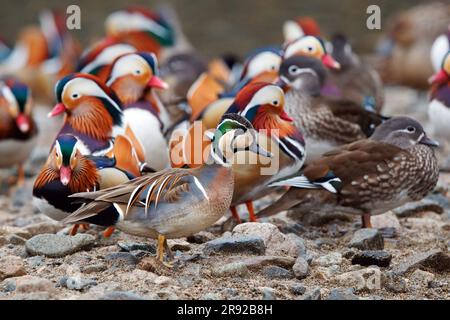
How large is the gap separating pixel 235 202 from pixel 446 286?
1.41 meters

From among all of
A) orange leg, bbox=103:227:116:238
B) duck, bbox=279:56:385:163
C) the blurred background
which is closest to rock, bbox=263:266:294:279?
orange leg, bbox=103:227:116:238

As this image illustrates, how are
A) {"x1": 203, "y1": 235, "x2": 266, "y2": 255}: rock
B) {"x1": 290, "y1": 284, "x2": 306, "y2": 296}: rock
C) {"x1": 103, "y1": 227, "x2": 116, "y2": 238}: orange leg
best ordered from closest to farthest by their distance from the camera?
{"x1": 290, "y1": 284, "x2": 306, "y2": 296}: rock, {"x1": 203, "y1": 235, "x2": 266, "y2": 255}: rock, {"x1": 103, "y1": 227, "x2": 116, "y2": 238}: orange leg

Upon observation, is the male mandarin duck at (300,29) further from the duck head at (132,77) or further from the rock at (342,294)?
the rock at (342,294)

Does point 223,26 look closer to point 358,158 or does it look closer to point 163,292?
point 358,158

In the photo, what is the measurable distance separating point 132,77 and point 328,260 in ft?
8.11

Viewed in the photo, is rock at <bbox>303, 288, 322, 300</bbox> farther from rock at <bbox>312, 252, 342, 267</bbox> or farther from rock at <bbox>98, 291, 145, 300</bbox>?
rock at <bbox>98, 291, 145, 300</bbox>

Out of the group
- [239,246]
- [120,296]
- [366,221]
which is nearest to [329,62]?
[366,221]

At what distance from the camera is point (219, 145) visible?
467 centimetres

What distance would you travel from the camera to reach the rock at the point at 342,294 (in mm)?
4357

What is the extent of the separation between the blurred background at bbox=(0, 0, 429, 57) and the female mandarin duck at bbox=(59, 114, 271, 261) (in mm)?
9834

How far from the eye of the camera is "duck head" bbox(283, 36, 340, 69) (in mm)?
7566

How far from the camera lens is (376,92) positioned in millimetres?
8234

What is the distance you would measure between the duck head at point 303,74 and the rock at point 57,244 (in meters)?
2.25

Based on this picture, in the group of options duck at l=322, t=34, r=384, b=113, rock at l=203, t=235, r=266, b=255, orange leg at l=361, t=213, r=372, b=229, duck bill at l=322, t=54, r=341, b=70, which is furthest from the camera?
duck at l=322, t=34, r=384, b=113
